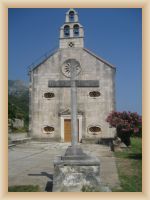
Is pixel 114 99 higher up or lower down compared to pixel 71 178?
higher up

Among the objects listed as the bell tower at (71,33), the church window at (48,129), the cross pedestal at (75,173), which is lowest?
the church window at (48,129)

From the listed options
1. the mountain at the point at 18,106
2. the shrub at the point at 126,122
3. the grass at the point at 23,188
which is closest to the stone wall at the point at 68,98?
the mountain at the point at 18,106

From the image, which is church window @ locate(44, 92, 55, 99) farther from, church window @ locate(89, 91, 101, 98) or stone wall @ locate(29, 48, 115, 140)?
church window @ locate(89, 91, 101, 98)

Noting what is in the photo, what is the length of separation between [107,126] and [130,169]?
13454mm

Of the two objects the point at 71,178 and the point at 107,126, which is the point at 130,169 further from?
the point at 107,126

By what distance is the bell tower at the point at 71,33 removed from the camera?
81.3 feet

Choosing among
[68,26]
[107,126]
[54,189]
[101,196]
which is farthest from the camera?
[68,26]

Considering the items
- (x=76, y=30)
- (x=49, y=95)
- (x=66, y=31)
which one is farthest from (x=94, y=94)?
(x=66, y=31)

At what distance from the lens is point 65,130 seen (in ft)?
79.1

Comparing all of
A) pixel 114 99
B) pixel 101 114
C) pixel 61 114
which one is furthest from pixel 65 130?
pixel 114 99

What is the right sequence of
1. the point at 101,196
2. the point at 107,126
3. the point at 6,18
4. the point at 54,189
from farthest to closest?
the point at 107,126 < the point at 6,18 < the point at 54,189 < the point at 101,196

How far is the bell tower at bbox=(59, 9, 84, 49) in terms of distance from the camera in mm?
24766

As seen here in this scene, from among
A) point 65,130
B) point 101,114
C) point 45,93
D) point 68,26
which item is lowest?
point 65,130

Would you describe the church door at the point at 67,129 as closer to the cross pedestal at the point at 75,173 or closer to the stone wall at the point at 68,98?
the stone wall at the point at 68,98
